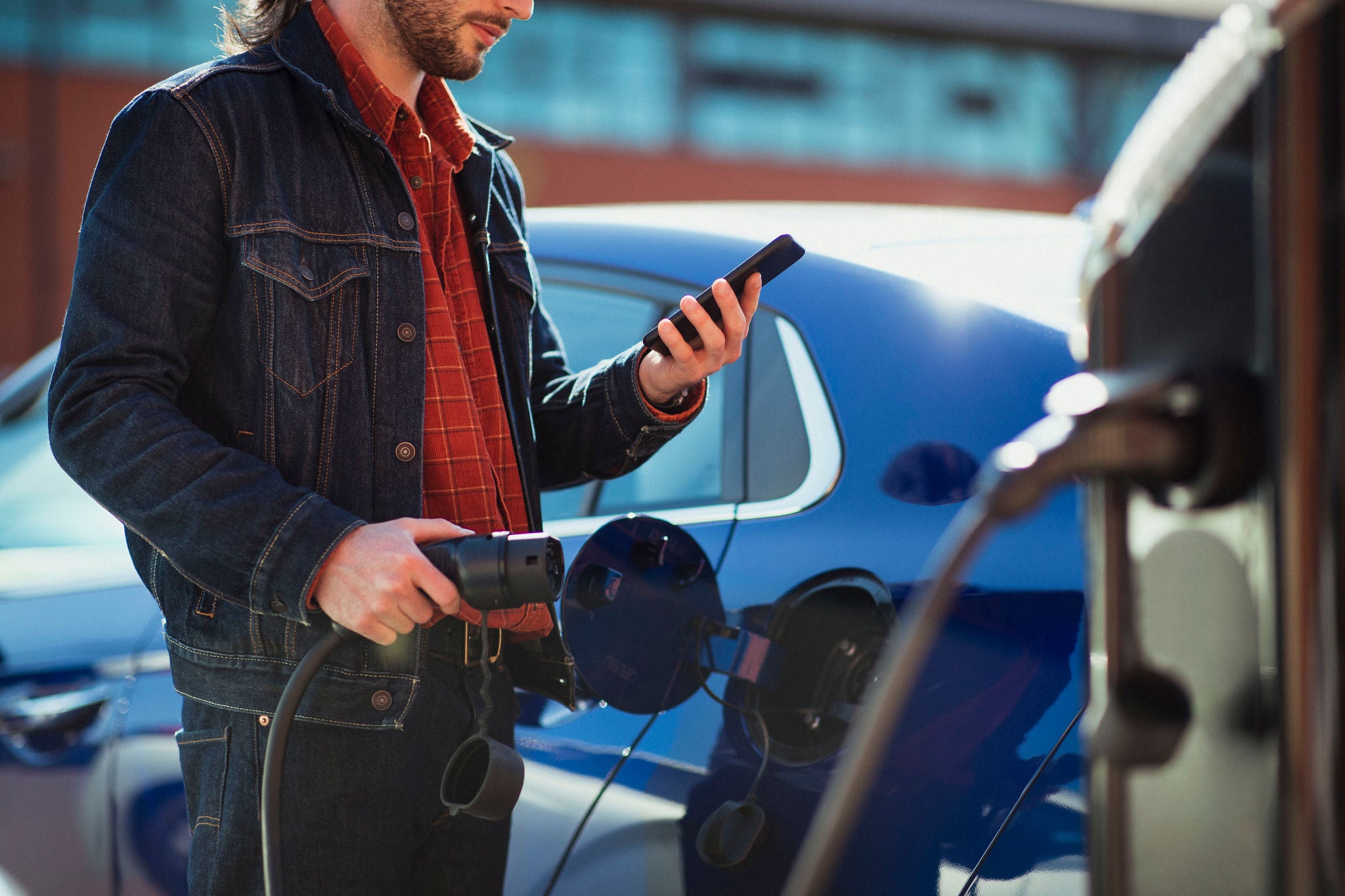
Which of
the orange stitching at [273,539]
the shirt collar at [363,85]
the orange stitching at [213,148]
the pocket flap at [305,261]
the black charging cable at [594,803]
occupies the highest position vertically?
the shirt collar at [363,85]

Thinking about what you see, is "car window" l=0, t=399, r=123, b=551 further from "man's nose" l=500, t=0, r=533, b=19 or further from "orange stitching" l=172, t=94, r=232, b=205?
"man's nose" l=500, t=0, r=533, b=19

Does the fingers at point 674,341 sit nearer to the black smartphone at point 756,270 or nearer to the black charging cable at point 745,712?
the black smartphone at point 756,270

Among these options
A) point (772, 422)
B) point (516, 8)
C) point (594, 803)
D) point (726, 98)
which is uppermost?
point (726, 98)

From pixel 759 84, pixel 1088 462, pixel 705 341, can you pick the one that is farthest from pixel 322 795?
pixel 759 84

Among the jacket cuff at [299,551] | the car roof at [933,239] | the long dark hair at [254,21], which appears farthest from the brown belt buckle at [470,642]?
the long dark hair at [254,21]

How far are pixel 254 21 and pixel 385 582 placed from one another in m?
0.98

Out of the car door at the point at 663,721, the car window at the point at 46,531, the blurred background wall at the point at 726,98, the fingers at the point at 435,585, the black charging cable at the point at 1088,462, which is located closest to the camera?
the black charging cable at the point at 1088,462

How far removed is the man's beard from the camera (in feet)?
5.39

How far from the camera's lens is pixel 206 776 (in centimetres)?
152

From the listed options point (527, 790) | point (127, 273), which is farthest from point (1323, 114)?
point (527, 790)

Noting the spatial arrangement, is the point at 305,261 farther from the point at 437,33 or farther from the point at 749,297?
the point at 749,297

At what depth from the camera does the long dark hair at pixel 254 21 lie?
1.83 m

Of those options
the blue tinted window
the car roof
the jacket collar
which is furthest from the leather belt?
the blue tinted window

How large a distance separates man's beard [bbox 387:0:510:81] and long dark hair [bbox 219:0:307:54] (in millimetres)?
184
